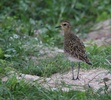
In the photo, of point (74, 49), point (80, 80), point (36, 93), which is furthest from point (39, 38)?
point (36, 93)

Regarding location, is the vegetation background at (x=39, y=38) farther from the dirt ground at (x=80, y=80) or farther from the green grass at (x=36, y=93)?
the dirt ground at (x=80, y=80)

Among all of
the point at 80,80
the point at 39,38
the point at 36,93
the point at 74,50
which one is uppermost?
the point at 39,38

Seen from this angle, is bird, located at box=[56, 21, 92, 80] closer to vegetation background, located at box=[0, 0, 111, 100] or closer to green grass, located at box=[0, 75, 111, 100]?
vegetation background, located at box=[0, 0, 111, 100]

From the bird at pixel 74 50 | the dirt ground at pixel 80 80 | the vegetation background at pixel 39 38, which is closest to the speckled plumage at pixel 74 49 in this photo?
the bird at pixel 74 50

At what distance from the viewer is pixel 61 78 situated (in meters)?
8.12

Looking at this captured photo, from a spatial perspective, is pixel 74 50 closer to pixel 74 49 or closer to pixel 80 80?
pixel 74 49

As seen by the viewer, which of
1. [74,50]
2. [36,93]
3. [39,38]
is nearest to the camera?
[36,93]

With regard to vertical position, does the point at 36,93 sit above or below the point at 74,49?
below

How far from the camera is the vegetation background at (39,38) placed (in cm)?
732

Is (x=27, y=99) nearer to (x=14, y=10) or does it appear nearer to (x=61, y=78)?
(x=61, y=78)

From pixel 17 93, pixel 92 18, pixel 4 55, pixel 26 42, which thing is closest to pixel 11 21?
pixel 26 42

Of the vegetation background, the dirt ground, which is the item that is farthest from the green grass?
the dirt ground

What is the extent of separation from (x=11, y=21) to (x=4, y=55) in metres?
2.16

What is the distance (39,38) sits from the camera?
10.9 meters
